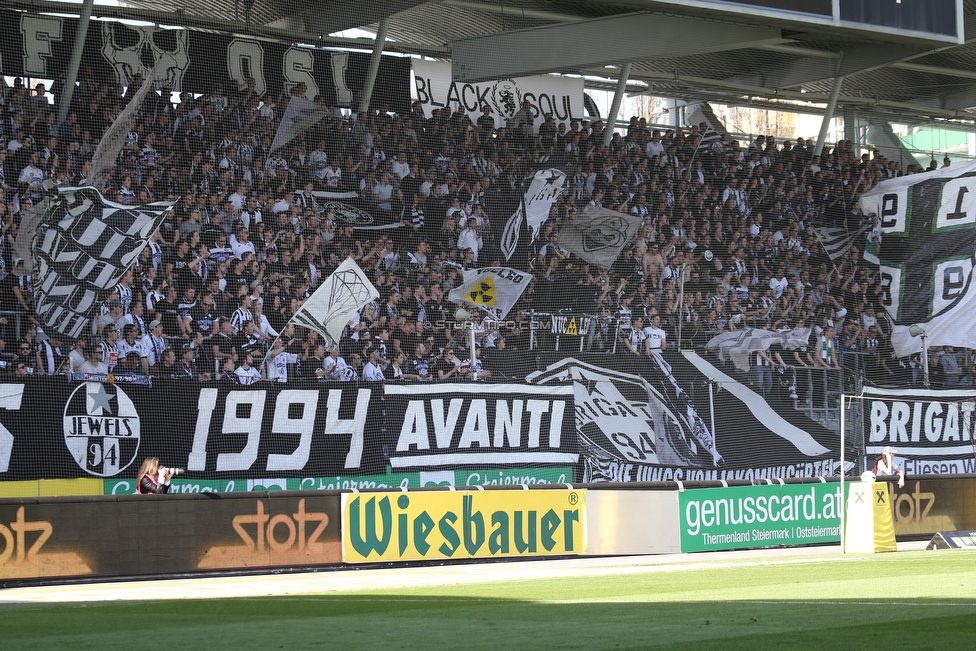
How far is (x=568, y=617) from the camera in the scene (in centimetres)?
862

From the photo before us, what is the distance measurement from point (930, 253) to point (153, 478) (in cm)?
1695

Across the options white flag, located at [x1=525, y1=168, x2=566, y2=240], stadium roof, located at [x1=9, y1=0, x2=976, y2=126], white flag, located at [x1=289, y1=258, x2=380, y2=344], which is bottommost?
white flag, located at [x1=289, y1=258, x2=380, y2=344]

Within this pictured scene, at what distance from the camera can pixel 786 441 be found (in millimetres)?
21672

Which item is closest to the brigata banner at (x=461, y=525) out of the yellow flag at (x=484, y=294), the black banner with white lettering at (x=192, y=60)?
the yellow flag at (x=484, y=294)

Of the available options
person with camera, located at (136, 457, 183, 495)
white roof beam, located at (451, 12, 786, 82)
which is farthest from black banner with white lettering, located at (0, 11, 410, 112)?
person with camera, located at (136, 457, 183, 495)

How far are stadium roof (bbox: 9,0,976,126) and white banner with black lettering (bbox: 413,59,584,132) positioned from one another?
2.71 ft

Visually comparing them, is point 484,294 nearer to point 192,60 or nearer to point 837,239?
point 192,60

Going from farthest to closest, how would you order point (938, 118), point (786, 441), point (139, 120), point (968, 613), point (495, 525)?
point (938, 118) < point (786, 441) < point (139, 120) < point (495, 525) < point (968, 613)

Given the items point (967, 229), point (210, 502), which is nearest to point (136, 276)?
point (210, 502)

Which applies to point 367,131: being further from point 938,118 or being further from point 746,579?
point 938,118

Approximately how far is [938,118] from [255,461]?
23.7 meters

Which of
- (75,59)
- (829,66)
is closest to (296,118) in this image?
(75,59)

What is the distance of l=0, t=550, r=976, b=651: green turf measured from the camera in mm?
7215

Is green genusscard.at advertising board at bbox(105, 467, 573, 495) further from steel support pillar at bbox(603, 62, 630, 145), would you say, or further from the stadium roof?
steel support pillar at bbox(603, 62, 630, 145)
